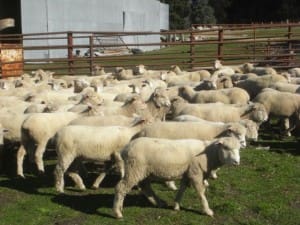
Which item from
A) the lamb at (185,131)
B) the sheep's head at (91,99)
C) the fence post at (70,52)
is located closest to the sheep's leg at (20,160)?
the sheep's head at (91,99)

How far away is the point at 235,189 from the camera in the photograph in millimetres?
7664

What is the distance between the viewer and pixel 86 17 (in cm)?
3866

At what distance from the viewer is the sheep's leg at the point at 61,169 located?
23.9 feet

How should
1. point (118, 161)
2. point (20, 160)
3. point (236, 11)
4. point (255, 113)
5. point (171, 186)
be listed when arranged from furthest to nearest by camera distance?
point (236, 11)
point (255, 113)
point (20, 160)
point (171, 186)
point (118, 161)

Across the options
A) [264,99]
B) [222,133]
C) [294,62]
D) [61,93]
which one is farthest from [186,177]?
[294,62]

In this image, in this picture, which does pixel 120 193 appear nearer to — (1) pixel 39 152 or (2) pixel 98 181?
(2) pixel 98 181

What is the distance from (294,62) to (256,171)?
43.8 feet

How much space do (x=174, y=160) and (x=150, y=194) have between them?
2.61 ft

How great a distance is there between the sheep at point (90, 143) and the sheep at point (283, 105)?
4.40 meters

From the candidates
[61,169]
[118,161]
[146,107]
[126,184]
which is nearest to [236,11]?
[146,107]

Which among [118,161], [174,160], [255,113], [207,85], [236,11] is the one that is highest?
[236,11]

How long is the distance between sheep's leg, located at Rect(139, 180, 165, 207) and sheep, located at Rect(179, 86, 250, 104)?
15.2 ft

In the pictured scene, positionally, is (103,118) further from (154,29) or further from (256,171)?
(154,29)

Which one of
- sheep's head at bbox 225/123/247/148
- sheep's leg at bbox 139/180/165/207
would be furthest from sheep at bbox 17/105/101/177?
sheep's head at bbox 225/123/247/148
